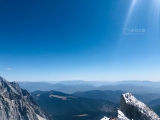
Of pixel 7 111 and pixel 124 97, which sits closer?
pixel 124 97

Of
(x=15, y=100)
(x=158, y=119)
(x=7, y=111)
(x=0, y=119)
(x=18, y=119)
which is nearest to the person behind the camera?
(x=158, y=119)

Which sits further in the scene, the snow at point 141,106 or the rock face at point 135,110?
the snow at point 141,106

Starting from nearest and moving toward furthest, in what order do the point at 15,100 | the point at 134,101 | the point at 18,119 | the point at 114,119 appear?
the point at 114,119
the point at 134,101
the point at 18,119
the point at 15,100

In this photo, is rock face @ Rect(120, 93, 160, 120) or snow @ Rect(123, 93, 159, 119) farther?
snow @ Rect(123, 93, 159, 119)

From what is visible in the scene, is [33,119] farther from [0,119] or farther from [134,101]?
[134,101]

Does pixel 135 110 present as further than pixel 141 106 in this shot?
No

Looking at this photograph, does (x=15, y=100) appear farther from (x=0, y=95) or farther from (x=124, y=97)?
(x=124, y=97)

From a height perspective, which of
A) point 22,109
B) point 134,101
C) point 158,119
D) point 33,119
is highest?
point 134,101

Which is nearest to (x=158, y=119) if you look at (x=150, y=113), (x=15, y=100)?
(x=150, y=113)

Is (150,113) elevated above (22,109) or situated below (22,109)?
above

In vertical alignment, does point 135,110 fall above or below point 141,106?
below
